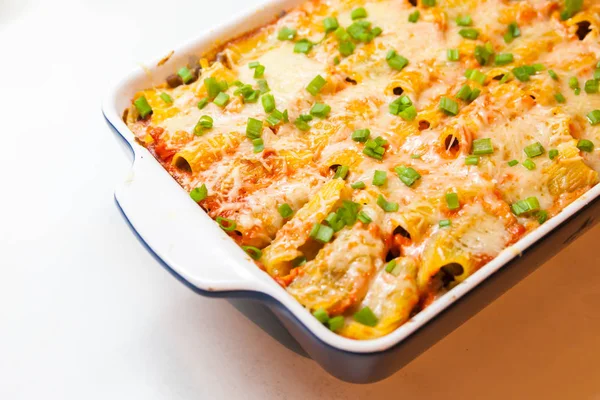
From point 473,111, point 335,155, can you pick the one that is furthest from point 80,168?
point 473,111

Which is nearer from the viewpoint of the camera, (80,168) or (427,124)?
(427,124)

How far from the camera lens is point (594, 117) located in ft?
6.54

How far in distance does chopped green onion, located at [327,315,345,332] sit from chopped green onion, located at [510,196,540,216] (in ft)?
1.96

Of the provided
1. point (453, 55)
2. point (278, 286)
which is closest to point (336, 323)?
point (278, 286)

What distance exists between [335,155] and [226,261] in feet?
1.72

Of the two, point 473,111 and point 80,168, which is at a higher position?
point 473,111

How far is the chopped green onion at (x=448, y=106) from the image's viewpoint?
205cm

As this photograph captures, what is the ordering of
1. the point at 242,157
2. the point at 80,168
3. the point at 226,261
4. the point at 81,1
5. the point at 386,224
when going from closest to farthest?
the point at 226,261
the point at 386,224
the point at 242,157
the point at 80,168
the point at 81,1

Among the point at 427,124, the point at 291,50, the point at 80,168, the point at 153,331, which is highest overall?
the point at 291,50

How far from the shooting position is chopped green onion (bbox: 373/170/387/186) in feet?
6.06

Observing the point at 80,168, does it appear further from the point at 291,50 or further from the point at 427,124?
the point at 427,124

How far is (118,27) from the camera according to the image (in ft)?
9.89

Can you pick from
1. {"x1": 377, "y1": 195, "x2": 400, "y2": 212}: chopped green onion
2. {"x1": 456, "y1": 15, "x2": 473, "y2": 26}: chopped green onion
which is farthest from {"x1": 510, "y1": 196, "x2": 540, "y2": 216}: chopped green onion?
{"x1": 456, "y1": 15, "x2": 473, "y2": 26}: chopped green onion

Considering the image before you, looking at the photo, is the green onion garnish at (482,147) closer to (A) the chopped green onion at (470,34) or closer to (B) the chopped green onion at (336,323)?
(A) the chopped green onion at (470,34)
